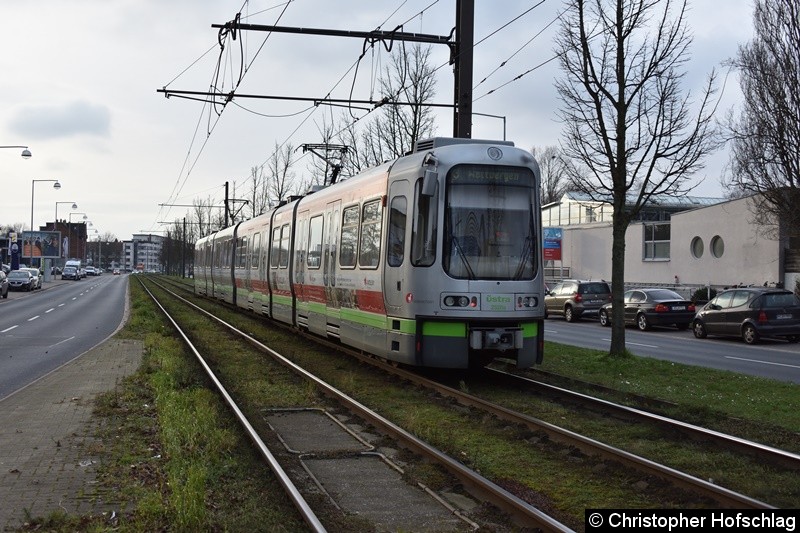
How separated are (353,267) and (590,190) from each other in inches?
197

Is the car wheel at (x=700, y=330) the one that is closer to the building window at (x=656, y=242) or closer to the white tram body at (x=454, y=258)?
the white tram body at (x=454, y=258)

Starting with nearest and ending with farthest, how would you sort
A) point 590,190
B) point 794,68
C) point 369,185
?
point 369,185 → point 590,190 → point 794,68

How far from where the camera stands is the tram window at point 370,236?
1362cm

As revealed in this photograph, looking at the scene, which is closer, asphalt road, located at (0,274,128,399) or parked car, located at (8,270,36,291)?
asphalt road, located at (0,274,128,399)

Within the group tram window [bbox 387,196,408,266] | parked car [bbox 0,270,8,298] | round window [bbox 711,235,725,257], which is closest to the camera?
tram window [bbox 387,196,408,266]

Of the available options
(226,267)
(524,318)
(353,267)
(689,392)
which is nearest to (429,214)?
(524,318)

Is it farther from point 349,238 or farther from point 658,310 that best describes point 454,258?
point 658,310

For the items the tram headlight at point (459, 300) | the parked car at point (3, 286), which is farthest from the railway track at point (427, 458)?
the parked car at point (3, 286)

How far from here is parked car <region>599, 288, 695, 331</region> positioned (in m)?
28.5

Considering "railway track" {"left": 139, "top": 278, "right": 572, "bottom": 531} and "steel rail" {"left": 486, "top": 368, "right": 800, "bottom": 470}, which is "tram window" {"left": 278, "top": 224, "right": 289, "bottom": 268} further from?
"steel rail" {"left": 486, "top": 368, "right": 800, "bottom": 470}

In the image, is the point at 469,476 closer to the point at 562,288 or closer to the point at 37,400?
the point at 37,400

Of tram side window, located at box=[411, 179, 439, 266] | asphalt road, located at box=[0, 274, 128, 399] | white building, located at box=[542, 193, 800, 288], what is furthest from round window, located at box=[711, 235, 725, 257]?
tram side window, located at box=[411, 179, 439, 266]

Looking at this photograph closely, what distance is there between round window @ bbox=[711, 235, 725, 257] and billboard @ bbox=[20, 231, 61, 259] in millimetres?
72487

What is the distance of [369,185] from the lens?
1441 centimetres
